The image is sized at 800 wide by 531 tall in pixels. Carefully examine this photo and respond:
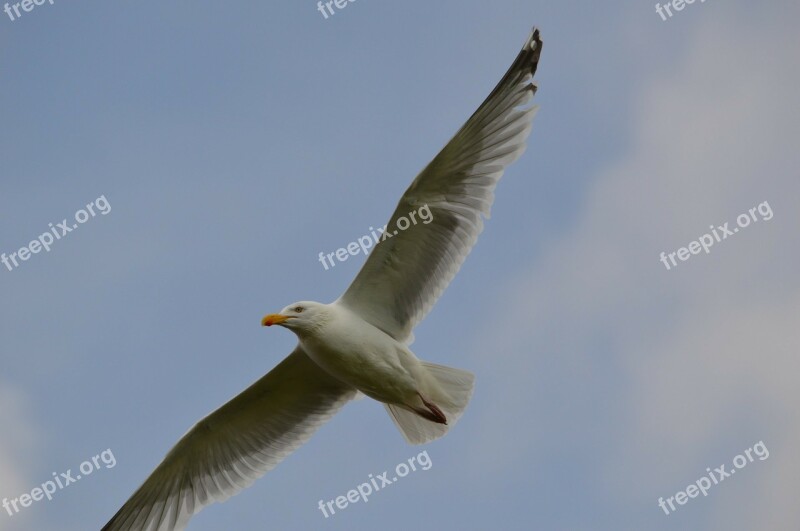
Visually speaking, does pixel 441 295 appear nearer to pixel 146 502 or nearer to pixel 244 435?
pixel 244 435

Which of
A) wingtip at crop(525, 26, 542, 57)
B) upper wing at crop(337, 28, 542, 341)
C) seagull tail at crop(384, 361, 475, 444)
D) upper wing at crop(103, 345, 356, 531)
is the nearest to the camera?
wingtip at crop(525, 26, 542, 57)

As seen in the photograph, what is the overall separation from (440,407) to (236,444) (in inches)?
84.3

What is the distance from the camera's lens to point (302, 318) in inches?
466

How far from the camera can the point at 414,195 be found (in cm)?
1177

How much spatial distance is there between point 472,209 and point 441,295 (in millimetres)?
914

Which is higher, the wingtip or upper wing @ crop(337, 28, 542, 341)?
the wingtip

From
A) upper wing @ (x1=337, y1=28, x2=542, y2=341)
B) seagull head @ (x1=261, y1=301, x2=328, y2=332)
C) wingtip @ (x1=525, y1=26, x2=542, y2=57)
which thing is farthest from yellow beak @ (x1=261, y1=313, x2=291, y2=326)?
wingtip @ (x1=525, y1=26, x2=542, y2=57)

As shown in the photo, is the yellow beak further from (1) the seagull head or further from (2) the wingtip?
(2) the wingtip

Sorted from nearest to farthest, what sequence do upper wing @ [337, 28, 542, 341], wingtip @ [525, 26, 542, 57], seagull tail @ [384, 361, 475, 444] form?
wingtip @ [525, 26, 542, 57] < upper wing @ [337, 28, 542, 341] < seagull tail @ [384, 361, 475, 444]

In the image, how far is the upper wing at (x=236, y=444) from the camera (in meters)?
12.7

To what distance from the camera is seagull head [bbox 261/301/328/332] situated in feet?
38.8

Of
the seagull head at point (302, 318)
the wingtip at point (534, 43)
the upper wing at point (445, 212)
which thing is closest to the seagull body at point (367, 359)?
the seagull head at point (302, 318)

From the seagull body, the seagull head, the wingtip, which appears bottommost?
the seagull body

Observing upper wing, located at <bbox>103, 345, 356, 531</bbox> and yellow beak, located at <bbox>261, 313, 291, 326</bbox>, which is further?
upper wing, located at <bbox>103, 345, 356, 531</bbox>
